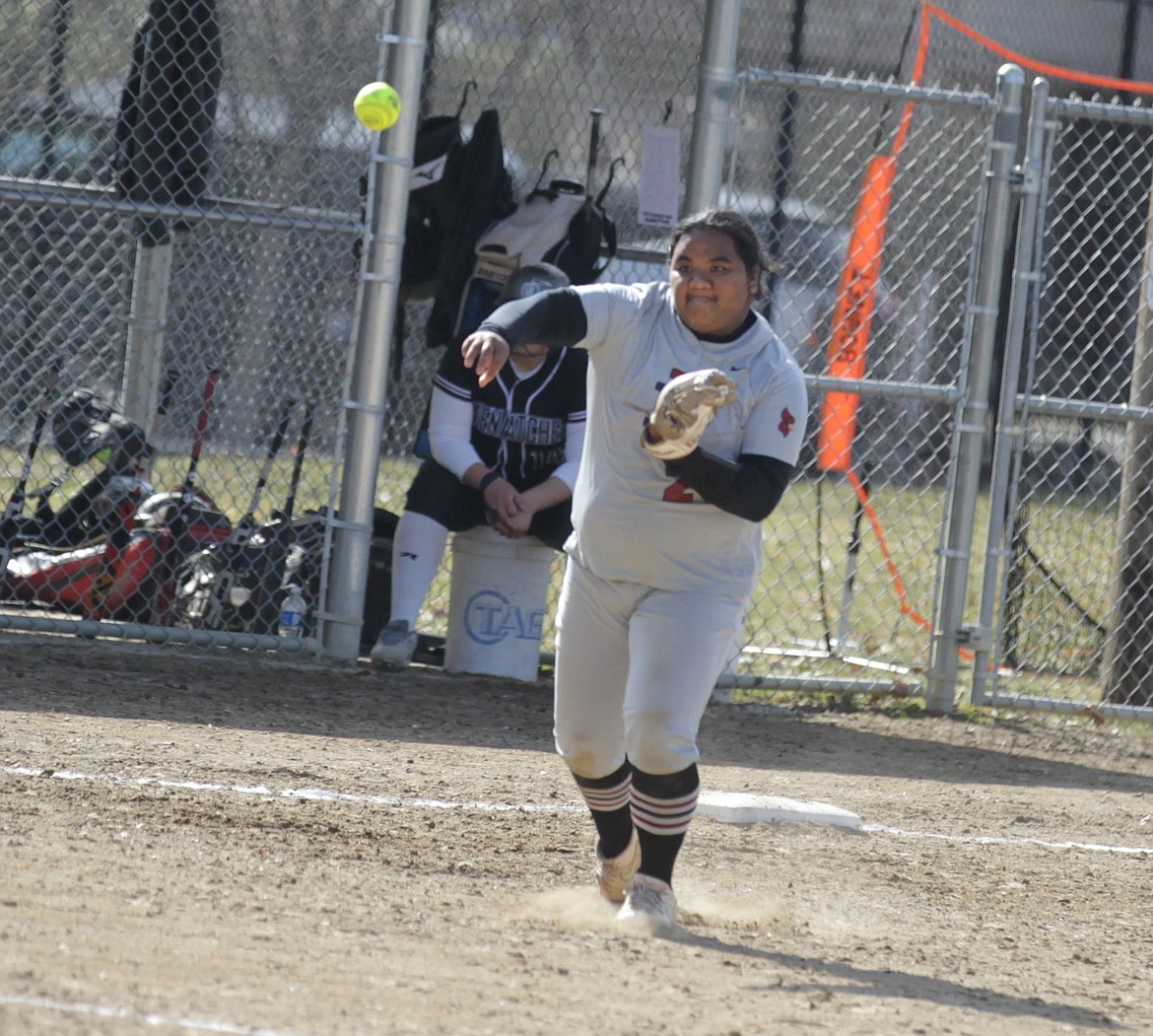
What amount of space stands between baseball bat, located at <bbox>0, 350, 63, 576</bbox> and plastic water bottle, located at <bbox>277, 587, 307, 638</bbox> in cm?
125

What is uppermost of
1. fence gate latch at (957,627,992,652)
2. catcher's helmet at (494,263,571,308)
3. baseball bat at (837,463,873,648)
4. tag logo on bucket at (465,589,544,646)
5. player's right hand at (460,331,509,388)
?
catcher's helmet at (494,263,571,308)

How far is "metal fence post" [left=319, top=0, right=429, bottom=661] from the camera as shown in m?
7.51

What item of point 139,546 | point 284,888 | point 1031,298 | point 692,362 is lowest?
point 284,888

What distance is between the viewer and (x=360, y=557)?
7.63m

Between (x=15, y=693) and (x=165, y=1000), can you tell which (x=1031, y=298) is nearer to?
(x=15, y=693)

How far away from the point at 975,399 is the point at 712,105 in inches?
68.9

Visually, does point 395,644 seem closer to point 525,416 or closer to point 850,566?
point 525,416

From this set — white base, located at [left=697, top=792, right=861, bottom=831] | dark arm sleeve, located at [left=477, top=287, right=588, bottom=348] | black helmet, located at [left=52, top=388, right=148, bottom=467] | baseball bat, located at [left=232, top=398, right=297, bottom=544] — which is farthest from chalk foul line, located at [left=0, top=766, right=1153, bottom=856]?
black helmet, located at [left=52, top=388, right=148, bottom=467]

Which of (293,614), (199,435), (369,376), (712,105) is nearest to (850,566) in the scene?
(712,105)

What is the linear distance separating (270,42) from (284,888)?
5.59 metres

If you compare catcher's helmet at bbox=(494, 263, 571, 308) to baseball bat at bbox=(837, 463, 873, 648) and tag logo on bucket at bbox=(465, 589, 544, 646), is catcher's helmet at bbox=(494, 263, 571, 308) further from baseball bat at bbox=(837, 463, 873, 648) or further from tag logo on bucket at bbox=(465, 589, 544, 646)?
baseball bat at bbox=(837, 463, 873, 648)

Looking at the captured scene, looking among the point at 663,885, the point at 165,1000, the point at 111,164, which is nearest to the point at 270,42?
the point at 111,164

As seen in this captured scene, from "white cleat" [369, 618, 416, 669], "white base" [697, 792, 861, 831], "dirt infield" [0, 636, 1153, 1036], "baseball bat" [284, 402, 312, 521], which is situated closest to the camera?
"dirt infield" [0, 636, 1153, 1036]

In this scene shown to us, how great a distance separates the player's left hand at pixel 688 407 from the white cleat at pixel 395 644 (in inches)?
140
